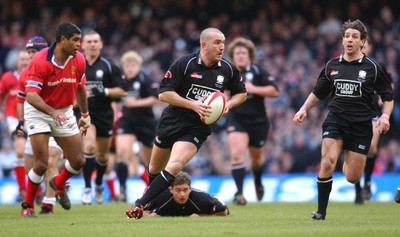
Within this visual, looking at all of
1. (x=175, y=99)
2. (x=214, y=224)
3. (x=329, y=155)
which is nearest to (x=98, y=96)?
(x=175, y=99)

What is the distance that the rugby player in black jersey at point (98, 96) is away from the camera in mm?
15023

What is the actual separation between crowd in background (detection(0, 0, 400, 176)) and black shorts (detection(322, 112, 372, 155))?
1038cm

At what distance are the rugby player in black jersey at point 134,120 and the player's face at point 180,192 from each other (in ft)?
17.1

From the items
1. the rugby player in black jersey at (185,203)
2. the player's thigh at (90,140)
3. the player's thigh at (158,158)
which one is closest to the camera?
the player's thigh at (158,158)

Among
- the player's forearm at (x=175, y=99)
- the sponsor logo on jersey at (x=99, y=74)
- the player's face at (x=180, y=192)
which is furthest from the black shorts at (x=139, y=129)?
the player's forearm at (x=175, y=99)

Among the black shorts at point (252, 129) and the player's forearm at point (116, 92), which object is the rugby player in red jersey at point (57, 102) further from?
the black shorts at point (252, 129)

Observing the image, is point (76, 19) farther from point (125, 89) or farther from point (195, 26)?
point (125, 89)

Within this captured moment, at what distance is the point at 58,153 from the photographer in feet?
45.8

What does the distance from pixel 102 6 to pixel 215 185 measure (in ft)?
33.1

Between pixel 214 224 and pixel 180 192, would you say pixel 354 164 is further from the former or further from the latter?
pixel 180 192

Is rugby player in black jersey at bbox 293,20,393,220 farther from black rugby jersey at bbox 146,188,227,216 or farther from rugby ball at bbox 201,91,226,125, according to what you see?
black rugby jersey at bbox 146,188,227,216

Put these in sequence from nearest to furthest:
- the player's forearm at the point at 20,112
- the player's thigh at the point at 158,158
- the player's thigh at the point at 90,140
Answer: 1. the player's thigh at the point at 158,158
2. the player's forearm at the point at 20,112
3. the player's thigh at the point at 90,140

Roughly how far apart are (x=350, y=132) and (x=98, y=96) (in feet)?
17.3

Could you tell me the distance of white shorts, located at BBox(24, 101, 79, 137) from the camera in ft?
38.9
